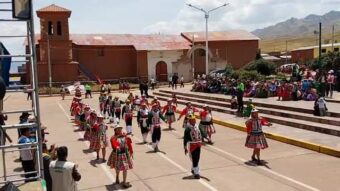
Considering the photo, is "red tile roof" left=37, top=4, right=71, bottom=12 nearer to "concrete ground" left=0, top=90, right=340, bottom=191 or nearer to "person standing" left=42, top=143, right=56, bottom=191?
"concrete ground" left=0, top=90, right=340, bottom=191

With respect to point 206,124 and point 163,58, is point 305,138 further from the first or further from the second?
point 163,58

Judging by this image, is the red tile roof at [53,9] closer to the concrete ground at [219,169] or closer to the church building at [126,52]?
the church building at [126,52]

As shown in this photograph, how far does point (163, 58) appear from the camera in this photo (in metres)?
57.8

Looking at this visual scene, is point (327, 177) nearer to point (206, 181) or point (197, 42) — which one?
point (206, 181)

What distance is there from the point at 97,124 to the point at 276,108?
11473 millimetres

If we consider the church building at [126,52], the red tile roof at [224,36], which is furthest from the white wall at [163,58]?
the red tile roof at [224,36]

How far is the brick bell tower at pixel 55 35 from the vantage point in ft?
169

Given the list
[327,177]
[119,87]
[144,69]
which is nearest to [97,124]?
[327,177]

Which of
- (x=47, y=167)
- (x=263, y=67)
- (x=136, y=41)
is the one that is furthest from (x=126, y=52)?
(x=47, y=167)

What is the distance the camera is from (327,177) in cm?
1226

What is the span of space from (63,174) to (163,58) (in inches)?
1969

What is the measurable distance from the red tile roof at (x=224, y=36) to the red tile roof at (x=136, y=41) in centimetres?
150

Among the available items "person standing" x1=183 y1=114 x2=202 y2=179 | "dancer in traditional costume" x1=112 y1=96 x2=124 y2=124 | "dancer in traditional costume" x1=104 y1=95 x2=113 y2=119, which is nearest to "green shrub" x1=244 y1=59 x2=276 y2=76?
"dancer in traditional costume" x1=104 y1=95 x2=113 y2=119

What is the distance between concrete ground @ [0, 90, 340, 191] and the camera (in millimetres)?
11891
